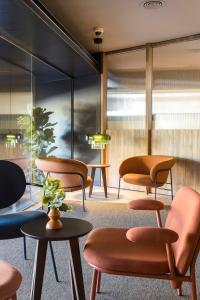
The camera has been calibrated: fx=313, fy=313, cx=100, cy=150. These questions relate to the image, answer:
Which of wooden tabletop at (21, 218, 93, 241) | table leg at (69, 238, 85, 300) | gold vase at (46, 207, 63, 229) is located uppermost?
gold vase at (46, 207, 63, 229)

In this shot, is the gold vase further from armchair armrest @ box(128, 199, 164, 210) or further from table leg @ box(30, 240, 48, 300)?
armchair armrest @ box(128, 199, 164, 210)

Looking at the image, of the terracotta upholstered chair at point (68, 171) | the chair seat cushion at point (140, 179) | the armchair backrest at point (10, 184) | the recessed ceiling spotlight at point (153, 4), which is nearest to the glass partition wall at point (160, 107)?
the chair seat cushion at point (140, 179)

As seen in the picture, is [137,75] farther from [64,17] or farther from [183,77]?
[64,17]

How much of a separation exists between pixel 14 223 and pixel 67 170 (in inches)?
92.4

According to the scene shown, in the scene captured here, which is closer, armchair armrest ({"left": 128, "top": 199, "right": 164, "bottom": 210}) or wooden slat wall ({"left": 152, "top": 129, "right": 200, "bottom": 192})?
armchair armrest ({"left": 128, "top": 199, "right": 164, "bottom": 210})

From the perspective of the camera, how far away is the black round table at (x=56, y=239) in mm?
1908

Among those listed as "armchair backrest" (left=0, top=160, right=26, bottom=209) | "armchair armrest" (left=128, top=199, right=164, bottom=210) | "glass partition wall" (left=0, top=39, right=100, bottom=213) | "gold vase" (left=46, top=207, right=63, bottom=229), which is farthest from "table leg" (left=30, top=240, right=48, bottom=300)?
"glass partition wall" (left=0, top=39, right=100, bottom=213)

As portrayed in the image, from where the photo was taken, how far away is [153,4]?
4535 mm

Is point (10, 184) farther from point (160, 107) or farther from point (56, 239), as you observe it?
point (160, 107)

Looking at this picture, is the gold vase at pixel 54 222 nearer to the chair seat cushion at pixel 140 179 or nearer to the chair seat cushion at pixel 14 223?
the chair seat cushion at pixel 14 223

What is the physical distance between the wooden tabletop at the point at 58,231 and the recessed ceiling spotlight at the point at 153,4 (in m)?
3.57

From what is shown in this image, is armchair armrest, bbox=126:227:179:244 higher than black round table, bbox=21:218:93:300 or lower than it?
higher

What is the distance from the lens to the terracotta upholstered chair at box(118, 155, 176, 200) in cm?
516

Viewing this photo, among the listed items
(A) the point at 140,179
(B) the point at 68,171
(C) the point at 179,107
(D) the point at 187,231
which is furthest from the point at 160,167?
(D) the point at 187,231
